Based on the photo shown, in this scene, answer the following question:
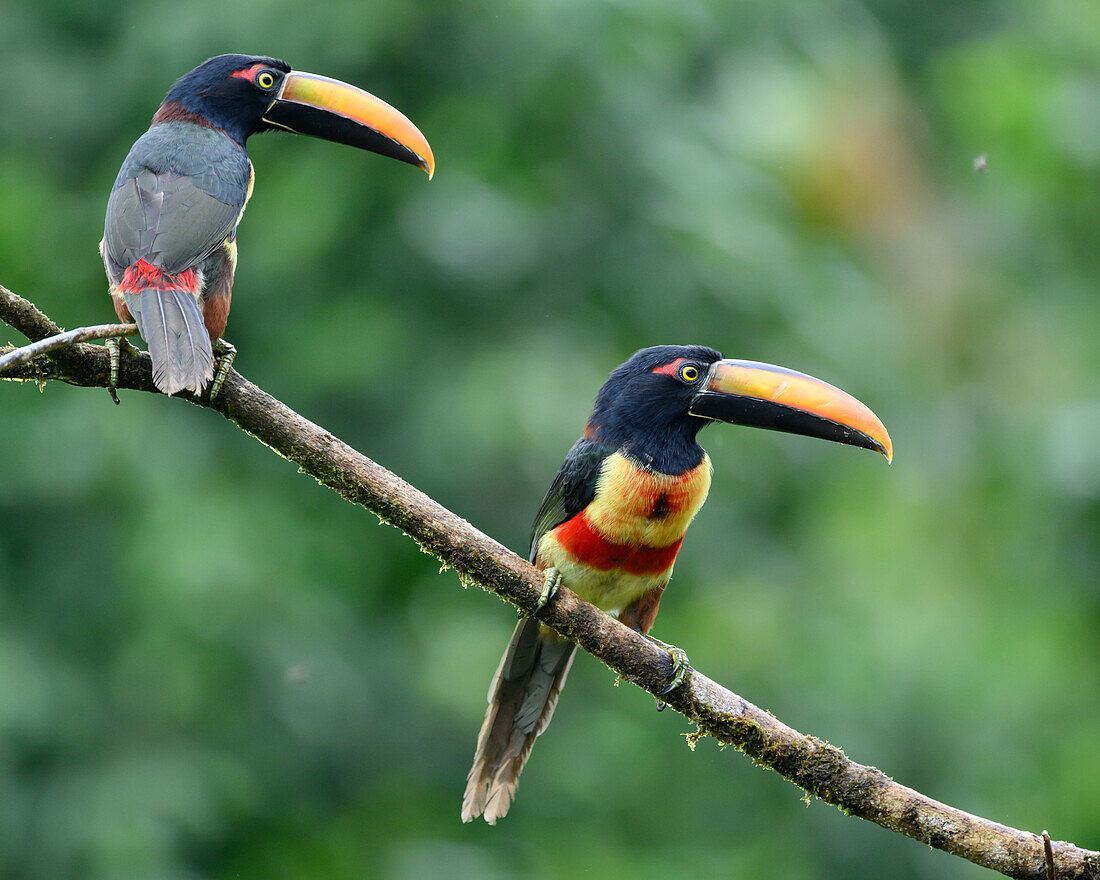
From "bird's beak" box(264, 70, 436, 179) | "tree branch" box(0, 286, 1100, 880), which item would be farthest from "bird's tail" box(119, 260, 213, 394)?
"bird's beak" box(264, 70, 436, 179)

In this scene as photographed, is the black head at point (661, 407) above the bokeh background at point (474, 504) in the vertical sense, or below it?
above

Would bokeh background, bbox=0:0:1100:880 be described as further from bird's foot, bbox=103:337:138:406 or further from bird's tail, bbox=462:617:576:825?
bird's foot, bbox=103:337:138:406

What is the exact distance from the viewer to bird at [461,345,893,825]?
382cm

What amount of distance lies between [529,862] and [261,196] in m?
3.71

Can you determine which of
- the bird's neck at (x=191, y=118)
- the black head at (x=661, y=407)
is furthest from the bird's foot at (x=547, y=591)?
the bird's neck at (x=191, y=118)

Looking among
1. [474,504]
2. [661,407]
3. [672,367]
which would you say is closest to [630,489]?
[661,407]

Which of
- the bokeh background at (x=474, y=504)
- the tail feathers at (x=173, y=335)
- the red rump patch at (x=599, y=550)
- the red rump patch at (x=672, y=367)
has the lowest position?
the bokeh background at (x=474, y=504)

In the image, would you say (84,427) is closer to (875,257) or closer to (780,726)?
(780,726)

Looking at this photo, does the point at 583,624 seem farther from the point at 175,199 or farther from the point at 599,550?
the point at 175,199

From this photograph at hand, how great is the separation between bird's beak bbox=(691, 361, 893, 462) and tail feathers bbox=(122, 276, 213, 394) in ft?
4.92

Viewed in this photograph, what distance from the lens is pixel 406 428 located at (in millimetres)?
6727

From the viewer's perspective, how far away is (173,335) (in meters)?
3.18

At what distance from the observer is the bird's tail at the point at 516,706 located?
3.94 m

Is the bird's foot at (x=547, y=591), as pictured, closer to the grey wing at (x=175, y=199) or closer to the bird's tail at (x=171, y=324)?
the bird's tail at (x=171, y=324)
